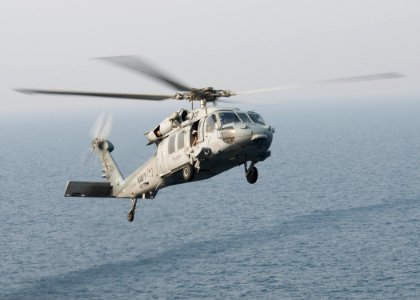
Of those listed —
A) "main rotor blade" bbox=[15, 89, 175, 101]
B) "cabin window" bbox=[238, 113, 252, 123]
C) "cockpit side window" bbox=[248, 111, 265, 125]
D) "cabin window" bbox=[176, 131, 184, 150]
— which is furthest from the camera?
"cabin window" bbox=[176, 131, 184, 150]

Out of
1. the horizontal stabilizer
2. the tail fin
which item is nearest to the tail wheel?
the horizontal stabilizer

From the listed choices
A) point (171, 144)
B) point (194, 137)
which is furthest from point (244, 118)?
point (171, 144)

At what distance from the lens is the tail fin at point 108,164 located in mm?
52375

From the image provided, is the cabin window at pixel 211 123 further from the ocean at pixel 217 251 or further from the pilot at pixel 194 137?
the ocean at pixel 217 251

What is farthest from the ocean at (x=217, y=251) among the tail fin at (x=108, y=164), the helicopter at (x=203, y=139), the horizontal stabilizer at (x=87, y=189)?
the helicopter at (x=203, y=139)

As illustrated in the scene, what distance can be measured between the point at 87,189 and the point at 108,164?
5853 millimetres

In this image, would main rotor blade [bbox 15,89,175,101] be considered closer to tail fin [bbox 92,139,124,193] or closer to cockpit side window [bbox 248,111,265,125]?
cockpit side window [bbox 248,111,265,125]

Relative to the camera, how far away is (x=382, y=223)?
565ft

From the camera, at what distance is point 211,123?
3900 centimetres

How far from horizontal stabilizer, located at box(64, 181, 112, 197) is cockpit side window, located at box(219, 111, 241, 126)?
15005 mm

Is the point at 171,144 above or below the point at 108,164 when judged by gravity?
above

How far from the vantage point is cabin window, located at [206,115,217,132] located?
3884 cm

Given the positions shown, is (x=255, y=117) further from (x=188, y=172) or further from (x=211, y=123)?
(x=188, y=172)

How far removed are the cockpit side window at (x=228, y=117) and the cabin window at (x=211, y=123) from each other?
46 cm
